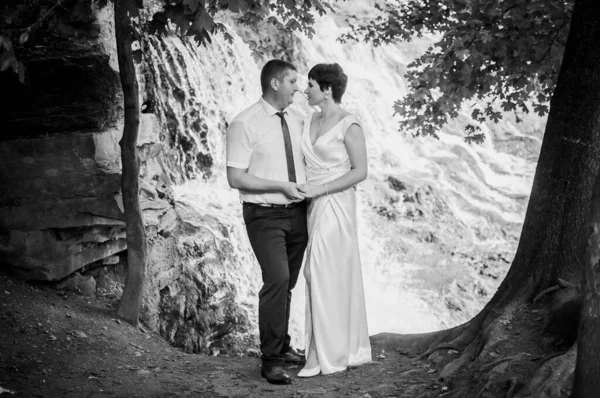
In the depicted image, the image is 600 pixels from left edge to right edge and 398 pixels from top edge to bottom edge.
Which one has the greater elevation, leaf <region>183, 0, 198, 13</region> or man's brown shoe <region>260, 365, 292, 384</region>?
leaf <region>183, 0, 198, 13</region>

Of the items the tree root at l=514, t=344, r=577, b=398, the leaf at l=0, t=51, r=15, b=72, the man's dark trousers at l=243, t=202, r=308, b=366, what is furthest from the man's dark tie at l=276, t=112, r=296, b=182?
the tree root at l=514, t=344, r=577, b=398

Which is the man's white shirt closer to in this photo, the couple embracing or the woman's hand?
the couple embracing

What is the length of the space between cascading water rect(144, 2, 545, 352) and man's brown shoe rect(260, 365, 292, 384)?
15.7 ft

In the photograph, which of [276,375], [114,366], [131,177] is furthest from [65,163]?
[276,375]

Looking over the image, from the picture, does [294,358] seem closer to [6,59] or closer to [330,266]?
[330,266]

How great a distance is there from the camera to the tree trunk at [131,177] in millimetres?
6225

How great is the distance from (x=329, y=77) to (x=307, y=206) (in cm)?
103

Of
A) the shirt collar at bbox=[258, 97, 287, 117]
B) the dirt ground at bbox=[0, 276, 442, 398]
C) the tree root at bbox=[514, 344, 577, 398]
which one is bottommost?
the dirt ground at bbox=[0, 276, 442, 398]

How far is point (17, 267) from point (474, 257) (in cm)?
1079

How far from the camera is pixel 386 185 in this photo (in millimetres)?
16641

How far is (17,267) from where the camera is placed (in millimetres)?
6750

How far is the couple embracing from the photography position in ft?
17.8

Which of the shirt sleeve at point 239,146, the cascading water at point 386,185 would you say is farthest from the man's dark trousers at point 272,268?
the cascading water at point 386,185

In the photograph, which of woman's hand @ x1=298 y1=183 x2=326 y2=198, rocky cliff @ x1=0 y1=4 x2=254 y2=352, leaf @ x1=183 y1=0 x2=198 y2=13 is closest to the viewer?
leaf @ x1=183 y1=0 x2=198 y2=13
